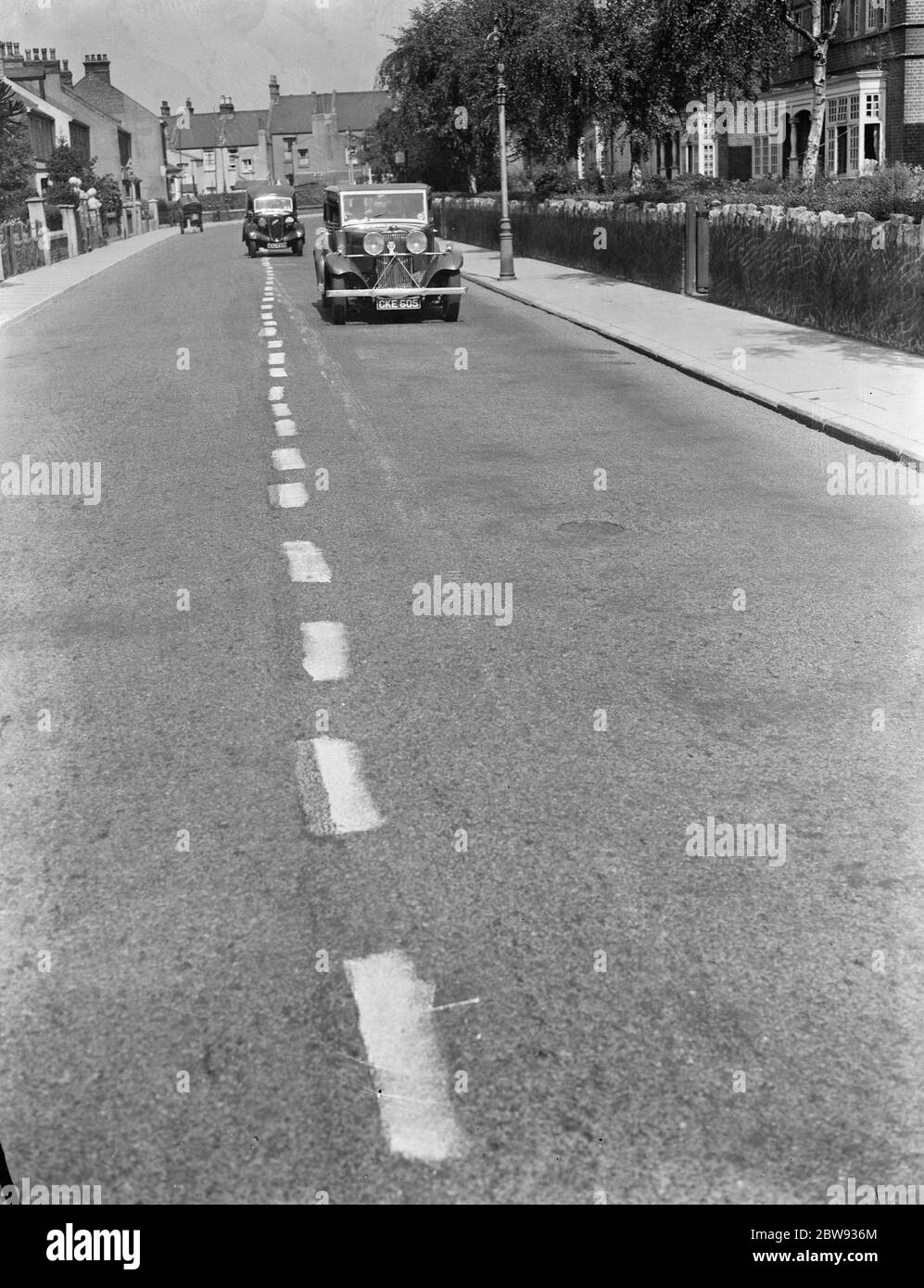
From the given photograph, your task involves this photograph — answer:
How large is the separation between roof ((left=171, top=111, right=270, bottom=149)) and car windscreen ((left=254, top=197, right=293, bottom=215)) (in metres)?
118

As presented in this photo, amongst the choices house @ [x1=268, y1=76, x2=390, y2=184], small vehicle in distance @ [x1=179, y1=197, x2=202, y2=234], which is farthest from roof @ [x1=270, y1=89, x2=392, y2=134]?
small vehicle in distance @ [x1=179, y1=197, x2=202, y2=234]

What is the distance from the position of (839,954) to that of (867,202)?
17547 mm

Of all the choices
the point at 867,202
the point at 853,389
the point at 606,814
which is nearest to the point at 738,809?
the point at 606,814

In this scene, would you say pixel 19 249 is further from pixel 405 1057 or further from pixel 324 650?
pixel 405 1057

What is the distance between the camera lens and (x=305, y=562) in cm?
837

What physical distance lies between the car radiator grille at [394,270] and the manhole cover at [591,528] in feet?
45.5

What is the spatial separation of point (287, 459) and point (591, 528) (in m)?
3.39

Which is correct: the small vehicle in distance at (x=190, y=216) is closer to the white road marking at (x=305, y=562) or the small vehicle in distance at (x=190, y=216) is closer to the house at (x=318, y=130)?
the house at (x=318, y=130)

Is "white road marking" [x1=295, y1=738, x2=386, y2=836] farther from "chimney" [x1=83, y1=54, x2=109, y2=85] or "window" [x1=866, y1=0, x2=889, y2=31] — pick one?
"chimney" [x1=83, y1=54, x2=109, y2=85]

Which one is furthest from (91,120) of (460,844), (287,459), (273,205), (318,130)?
(460,844)

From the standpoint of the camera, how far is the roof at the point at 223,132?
6132 inches

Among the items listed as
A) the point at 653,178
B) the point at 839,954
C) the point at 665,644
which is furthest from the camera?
the point at 653,178
